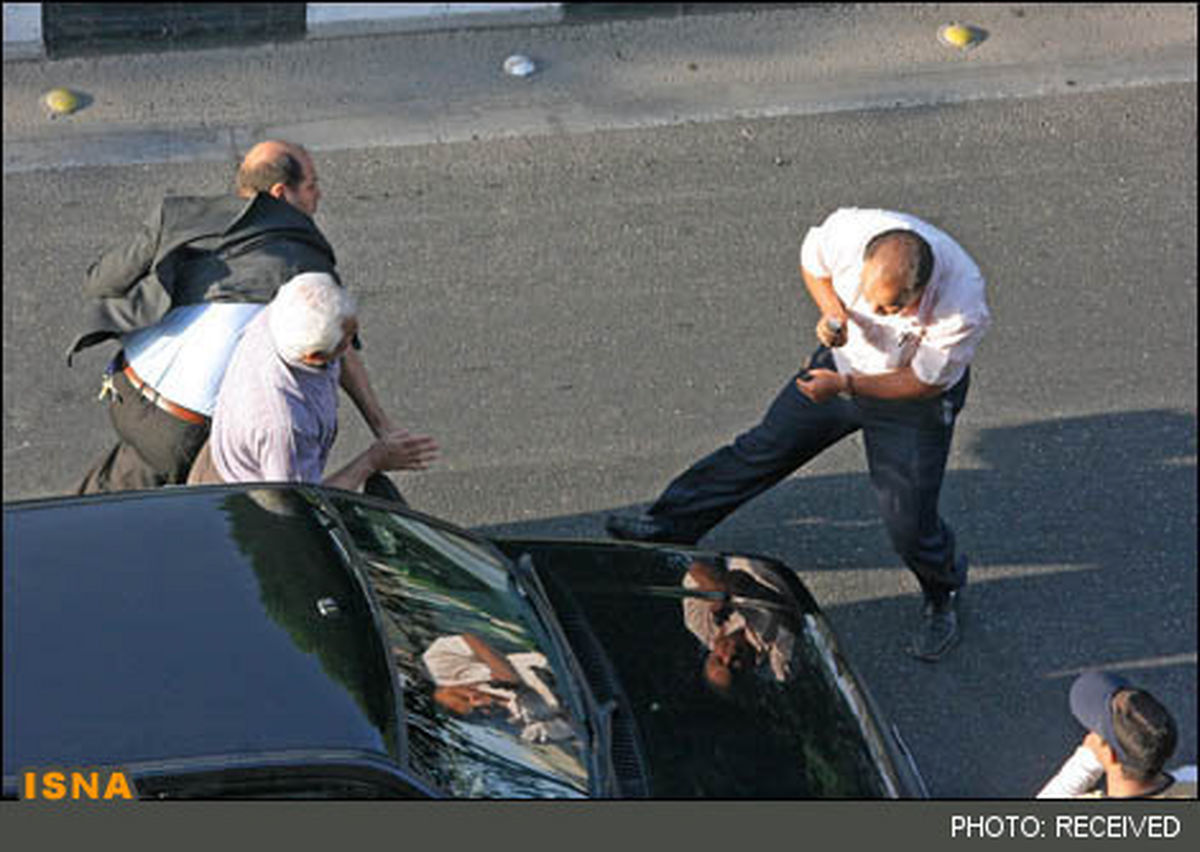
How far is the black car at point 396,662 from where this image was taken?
3953 mm

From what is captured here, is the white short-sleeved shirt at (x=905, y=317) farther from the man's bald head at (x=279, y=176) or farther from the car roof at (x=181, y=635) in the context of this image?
the car roof at (x=181, y=635)

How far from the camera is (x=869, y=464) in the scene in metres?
6.17

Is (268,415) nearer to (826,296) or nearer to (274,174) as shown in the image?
(274,174)

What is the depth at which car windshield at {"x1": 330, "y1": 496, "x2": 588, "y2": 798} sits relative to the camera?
4.41 meters

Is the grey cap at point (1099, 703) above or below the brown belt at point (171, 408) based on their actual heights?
below

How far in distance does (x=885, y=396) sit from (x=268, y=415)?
2.02 m

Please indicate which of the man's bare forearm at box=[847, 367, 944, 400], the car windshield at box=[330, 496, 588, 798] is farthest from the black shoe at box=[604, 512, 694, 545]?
the car windshield at box=[330, 496, 588, 798]

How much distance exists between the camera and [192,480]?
5.50 m

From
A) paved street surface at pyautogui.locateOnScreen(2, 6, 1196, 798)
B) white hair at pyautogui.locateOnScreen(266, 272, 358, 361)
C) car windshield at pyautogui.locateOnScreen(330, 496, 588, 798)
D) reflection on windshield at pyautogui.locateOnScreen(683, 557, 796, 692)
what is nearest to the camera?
car windshield at pyautogui.locateOnScreen(330, 496, 588, 798)

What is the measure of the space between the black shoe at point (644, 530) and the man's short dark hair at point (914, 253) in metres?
1.49

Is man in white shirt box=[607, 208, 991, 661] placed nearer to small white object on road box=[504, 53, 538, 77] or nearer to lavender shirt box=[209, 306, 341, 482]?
lavender shirt box=[209, 306, 341, 482]

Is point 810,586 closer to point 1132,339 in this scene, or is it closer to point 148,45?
point 1132,339

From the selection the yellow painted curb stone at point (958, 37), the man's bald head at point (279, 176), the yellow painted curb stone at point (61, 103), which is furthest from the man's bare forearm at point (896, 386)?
the yellow painted curb stone at point (61, 103)

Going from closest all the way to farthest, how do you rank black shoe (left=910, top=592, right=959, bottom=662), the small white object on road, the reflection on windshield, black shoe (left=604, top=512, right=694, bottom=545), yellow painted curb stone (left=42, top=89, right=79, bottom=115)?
the reflection on windshield < black shoe (left=910, top=592, right=959, bottom=662) < black shoe (left=604, top=512, right=694, bottom=545) < yellow painted curb stone (left=42, top=89, right=79, bottom=115) < the small white object on road
